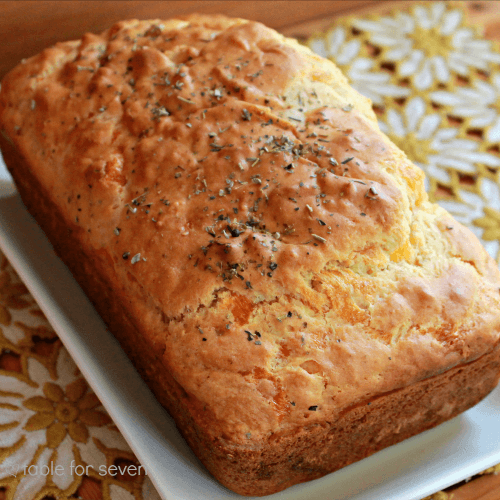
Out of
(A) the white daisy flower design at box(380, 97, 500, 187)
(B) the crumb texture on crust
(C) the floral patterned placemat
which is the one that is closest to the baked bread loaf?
(B) the crumb texture on crust

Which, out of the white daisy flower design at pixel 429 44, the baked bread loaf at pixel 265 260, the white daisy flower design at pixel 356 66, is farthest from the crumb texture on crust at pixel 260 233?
the white daisy flower design at pixel 429 44

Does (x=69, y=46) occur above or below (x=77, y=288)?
above

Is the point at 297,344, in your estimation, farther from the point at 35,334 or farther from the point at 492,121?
the point at 492,121

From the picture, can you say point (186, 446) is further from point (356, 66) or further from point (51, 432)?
point (356, 66)

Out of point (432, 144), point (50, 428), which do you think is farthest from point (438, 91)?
point (50, 428)

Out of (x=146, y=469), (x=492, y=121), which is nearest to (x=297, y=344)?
(x=146, y=469)

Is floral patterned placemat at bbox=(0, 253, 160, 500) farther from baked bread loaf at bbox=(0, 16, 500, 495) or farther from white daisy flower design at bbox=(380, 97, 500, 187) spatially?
white daisy flower design at bbox=(380, 97, 500, 187)

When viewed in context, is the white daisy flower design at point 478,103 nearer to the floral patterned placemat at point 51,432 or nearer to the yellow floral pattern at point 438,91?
the yellow floral pattern at point 438,91
